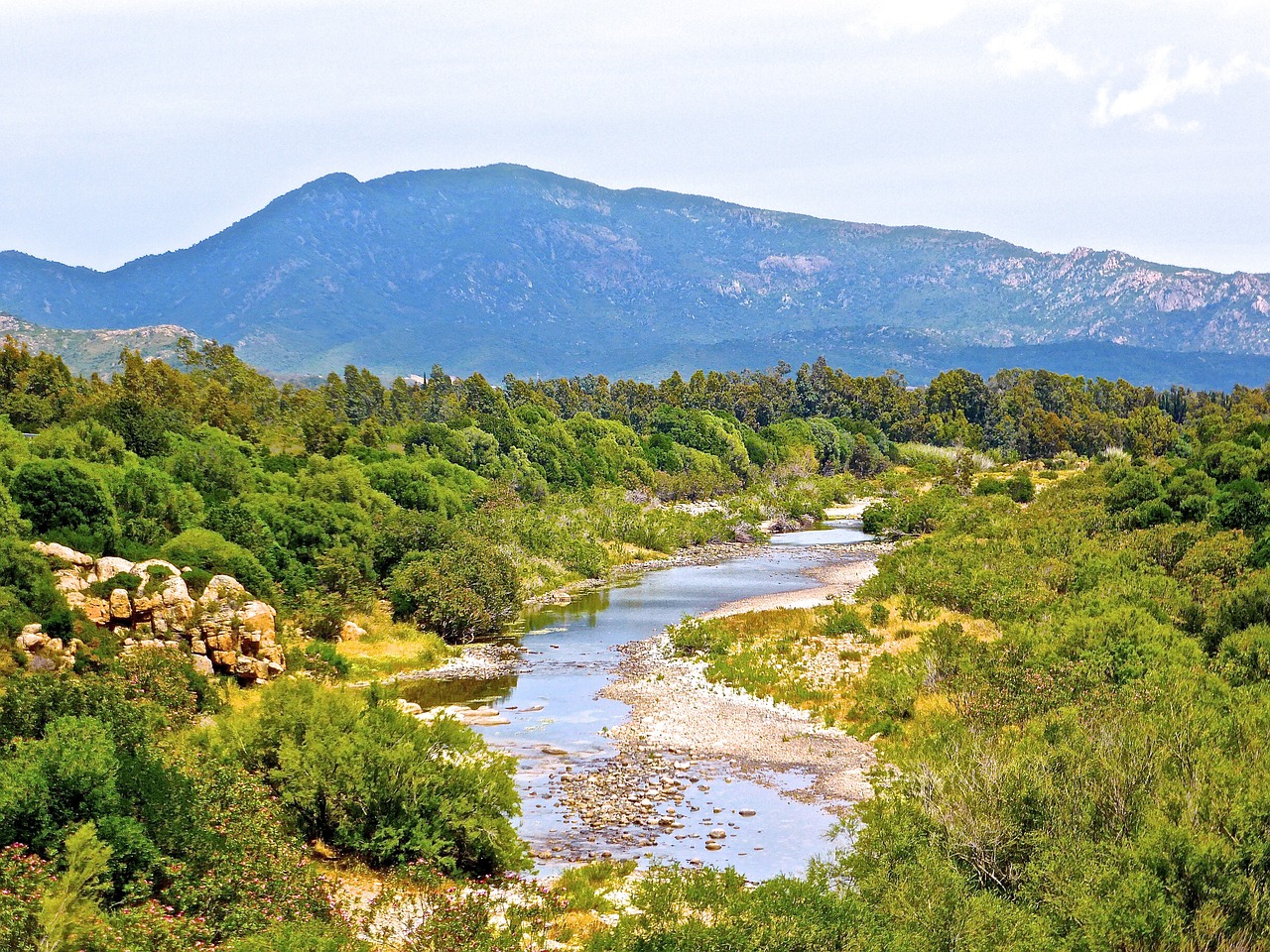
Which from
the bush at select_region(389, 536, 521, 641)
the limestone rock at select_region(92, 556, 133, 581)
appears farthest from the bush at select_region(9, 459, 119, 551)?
the bush at select_region(389, 536, 521, 641)

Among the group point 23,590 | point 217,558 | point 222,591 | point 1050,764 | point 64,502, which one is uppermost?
point 64,502

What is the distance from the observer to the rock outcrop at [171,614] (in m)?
34.5

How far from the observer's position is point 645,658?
144 ft

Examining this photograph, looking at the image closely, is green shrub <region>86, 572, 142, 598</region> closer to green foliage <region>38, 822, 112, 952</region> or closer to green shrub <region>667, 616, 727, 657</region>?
green shrub <region>667, 616, 727, 657</region>

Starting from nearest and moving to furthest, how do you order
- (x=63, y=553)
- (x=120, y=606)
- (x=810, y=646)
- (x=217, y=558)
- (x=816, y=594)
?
(x=120, y=606), (x=63, y=553), (x=217, y=558), (x=810, y=646), (x=816, y=594)

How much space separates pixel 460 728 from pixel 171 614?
16291 mm

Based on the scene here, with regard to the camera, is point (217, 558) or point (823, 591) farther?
point (823, 591)

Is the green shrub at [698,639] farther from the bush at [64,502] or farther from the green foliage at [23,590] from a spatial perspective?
the green foliage at [23,590]

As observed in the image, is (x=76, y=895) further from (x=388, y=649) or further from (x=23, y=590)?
(x=388, y=649)

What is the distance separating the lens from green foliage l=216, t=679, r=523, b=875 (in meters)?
21.1

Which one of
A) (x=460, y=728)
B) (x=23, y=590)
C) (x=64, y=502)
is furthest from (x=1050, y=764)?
(x=64, y=502)

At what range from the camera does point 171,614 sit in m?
35.1

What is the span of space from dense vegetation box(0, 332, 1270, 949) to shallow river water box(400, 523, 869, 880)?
2.33 m

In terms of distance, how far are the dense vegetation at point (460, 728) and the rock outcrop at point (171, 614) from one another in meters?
1.08
